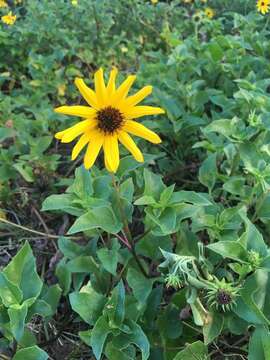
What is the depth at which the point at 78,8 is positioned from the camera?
11.1 ft

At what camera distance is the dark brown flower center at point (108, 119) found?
1.27 metres

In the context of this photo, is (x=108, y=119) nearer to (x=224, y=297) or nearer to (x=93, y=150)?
(x=93, y=150)

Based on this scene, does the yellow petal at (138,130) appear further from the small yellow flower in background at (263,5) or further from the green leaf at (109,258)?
the small yellow flower in background at (263,5)

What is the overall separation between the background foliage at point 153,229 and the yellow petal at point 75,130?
22cm

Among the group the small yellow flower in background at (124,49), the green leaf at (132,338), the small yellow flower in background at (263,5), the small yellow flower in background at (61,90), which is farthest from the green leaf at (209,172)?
the small yellow flower in background at (263,5)

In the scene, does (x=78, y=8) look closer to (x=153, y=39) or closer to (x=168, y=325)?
(x=153, y=39)

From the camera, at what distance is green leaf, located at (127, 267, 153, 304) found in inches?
54.0

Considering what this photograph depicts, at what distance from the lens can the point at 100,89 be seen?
4.09 ft

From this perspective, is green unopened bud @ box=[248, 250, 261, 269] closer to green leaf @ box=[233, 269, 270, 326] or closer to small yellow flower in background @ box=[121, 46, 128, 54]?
green leaf @ box=[233, 269, 270, 326]

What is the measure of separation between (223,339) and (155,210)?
0.45m

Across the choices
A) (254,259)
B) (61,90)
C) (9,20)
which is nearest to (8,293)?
(254,259)

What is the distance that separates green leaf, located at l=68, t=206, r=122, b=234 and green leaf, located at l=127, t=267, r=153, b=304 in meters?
0.17

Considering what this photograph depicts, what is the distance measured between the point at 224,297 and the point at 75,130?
560mm

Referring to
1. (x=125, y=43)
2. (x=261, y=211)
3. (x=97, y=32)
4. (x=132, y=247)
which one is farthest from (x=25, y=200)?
(x=125, y=43)
